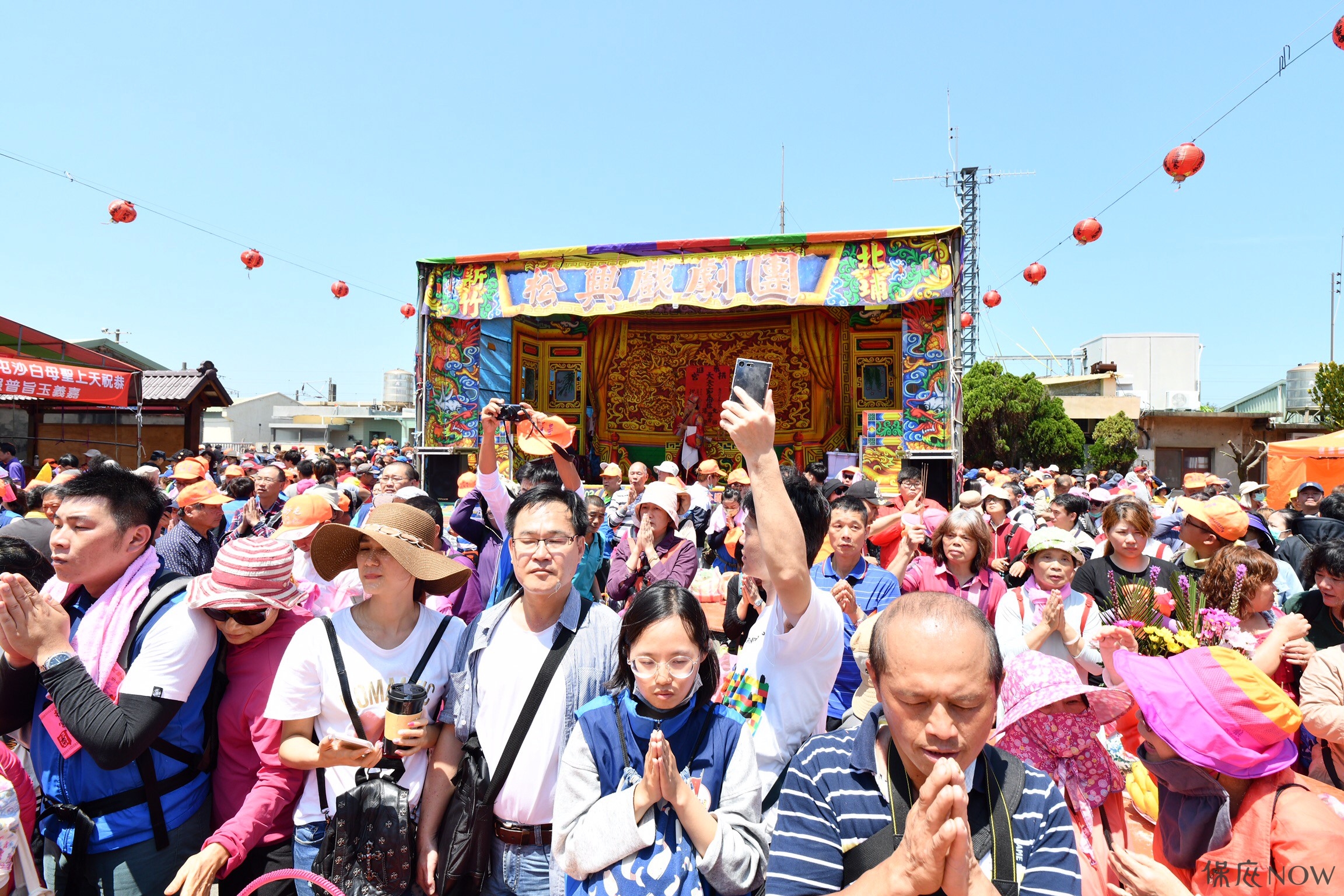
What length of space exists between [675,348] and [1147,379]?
31.6 meters

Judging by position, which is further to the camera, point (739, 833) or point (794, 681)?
point (794, 681)

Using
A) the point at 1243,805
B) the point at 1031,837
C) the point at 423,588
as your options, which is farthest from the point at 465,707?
the point at 1243,805

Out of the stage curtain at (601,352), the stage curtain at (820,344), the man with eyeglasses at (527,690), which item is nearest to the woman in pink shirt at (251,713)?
the man with eyeglasses at (527,690)

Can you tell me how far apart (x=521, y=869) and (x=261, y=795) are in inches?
27.0

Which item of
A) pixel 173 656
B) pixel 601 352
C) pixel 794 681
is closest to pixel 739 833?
pixel 794 681

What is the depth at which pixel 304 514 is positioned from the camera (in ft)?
12.0

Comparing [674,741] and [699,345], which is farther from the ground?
[699,345]

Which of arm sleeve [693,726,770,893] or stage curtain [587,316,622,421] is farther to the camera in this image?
stage curtain [587,316,622,421]

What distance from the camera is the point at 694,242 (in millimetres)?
11180

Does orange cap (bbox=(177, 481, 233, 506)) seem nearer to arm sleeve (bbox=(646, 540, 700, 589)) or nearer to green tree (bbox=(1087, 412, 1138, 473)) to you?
arm sleeve (bbox=(646, 540, 700, 589))

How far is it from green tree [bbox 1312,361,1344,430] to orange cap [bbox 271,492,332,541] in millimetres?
21586

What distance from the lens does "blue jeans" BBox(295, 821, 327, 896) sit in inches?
77.2

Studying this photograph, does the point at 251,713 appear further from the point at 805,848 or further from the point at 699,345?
the point at 699,345

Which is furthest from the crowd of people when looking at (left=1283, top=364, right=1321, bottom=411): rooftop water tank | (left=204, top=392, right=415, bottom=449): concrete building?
(left=204, top=392, right=415, bottom=449): concrete building
